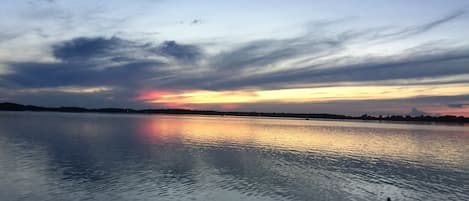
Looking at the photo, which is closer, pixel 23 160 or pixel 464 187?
pixel 464 187

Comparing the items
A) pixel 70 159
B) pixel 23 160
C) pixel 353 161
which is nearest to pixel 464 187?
pixel 353 161

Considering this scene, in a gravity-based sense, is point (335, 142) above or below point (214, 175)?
above

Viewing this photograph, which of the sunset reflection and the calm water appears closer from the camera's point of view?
the calm water

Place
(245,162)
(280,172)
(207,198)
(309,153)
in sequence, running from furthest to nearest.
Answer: (309,153), (245,162), (280,172), (207,198)

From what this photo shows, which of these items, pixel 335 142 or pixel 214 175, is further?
pixel 335 142

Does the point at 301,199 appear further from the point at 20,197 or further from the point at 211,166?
the point at 20,197

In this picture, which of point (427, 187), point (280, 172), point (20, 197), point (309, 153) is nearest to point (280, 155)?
point (309, 153)

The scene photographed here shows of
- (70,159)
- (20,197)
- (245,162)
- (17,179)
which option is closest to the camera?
(20,197)

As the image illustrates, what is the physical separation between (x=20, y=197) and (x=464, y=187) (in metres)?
33.6

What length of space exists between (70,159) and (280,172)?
70.0 ft

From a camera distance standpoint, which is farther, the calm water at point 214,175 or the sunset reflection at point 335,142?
the sunset reflection at point 335,142

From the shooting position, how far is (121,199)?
972 inches

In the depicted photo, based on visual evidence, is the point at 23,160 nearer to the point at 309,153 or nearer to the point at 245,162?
the point at 245,162

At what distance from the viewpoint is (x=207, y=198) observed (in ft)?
83.7
